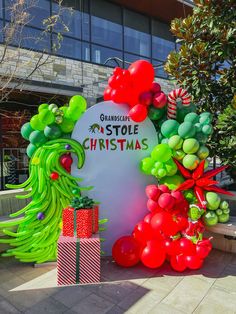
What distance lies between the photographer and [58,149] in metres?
3.67

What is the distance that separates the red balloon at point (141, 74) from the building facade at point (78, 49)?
4216 mm

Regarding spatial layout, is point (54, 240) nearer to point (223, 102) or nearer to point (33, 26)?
point (223, 102)

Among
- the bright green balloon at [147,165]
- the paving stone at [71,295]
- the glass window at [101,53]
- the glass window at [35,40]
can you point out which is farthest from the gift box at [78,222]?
the glass window at [101,53]

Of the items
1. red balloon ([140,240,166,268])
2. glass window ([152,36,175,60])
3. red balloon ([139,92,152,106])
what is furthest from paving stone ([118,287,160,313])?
glass window ([152,36,175,60])

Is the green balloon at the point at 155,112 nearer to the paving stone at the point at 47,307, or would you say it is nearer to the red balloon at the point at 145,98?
the red balloon at the point at 145,98

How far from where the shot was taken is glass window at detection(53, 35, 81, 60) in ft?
27.8

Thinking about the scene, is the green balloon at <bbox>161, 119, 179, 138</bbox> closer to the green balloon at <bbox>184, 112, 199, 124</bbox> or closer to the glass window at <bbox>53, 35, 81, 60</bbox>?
the green balloon at <bbox>184, 112, 199, 124</bbox>

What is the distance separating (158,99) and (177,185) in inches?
49.0

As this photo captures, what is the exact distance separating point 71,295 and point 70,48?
7.71 metres

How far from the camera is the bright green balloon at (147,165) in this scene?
379 centimetres

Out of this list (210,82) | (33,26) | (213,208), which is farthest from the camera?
(33,26)

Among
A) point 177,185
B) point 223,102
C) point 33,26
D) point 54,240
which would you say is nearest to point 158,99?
point 177,185

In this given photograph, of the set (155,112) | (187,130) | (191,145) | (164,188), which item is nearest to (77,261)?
(164,188)

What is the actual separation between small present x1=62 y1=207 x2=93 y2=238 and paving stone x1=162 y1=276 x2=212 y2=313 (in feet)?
3.88
